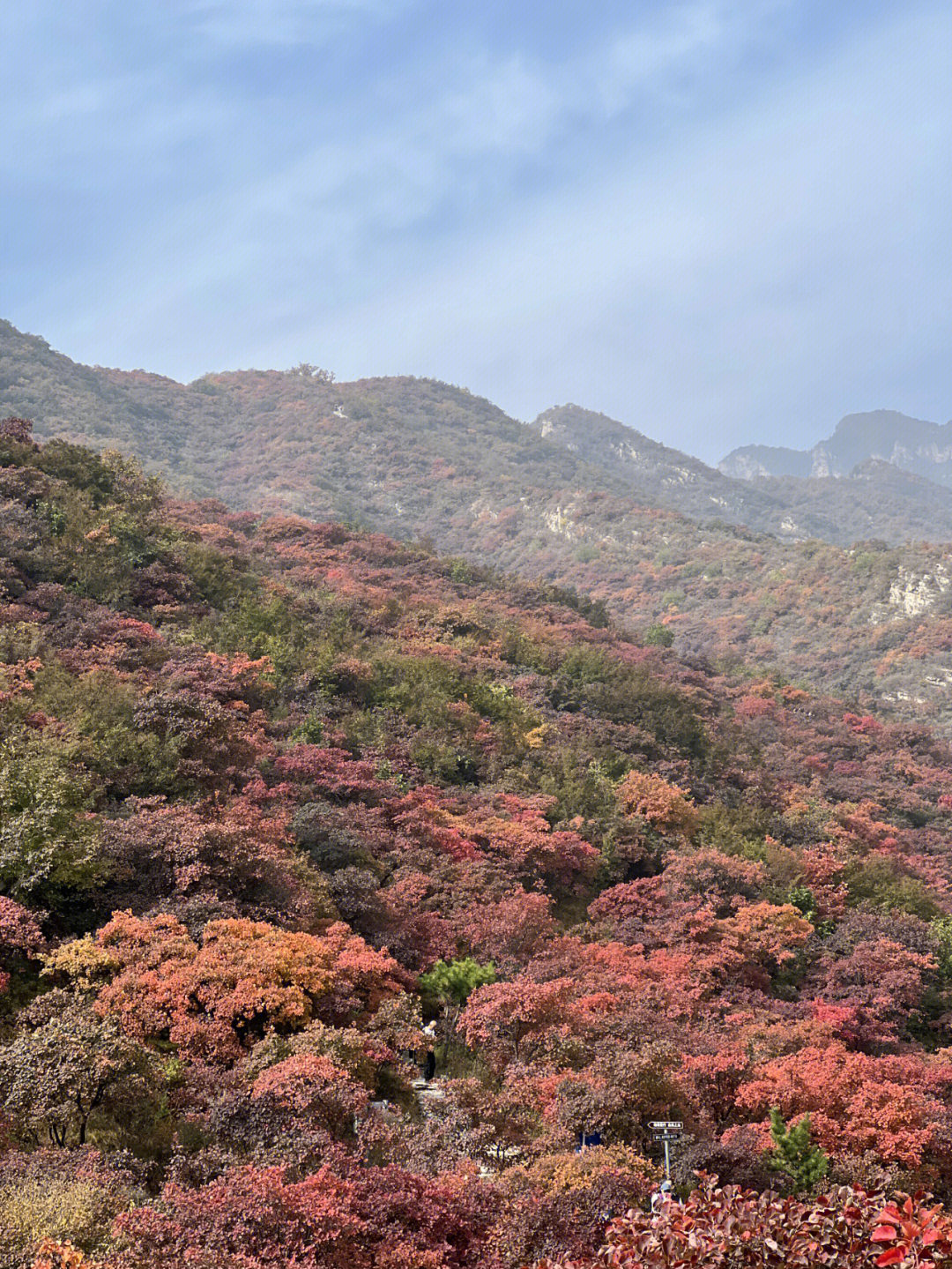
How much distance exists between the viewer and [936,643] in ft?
A: 193

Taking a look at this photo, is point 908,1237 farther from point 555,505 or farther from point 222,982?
point 555,505

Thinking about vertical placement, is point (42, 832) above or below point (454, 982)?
above

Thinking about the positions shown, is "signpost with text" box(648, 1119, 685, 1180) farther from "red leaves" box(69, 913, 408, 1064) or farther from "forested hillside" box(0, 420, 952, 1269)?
"red leaves" box(69, 913, 408, 1064)

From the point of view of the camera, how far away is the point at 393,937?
648 inches

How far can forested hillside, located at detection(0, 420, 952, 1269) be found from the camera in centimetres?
897

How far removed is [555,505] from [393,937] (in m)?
77.2

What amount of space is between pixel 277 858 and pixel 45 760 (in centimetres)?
371

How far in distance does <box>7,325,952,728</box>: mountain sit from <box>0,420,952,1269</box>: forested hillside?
24.1 meters

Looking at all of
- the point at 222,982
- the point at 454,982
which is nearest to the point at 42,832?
the point at 222,982

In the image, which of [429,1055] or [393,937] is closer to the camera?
[429,1055]

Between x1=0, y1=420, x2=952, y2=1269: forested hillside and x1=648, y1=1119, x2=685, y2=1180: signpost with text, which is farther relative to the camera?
x1=648, y1=1119, x2=685, y2=1180: signpost with text

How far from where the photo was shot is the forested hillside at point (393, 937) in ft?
29.4

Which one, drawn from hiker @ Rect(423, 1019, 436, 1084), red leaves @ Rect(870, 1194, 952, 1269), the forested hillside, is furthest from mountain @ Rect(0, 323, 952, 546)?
red leaves @ Rect(870, 1194, 952, 1269)

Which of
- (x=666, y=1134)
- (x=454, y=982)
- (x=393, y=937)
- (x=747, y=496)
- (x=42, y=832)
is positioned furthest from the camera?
(x=747, y=496)
